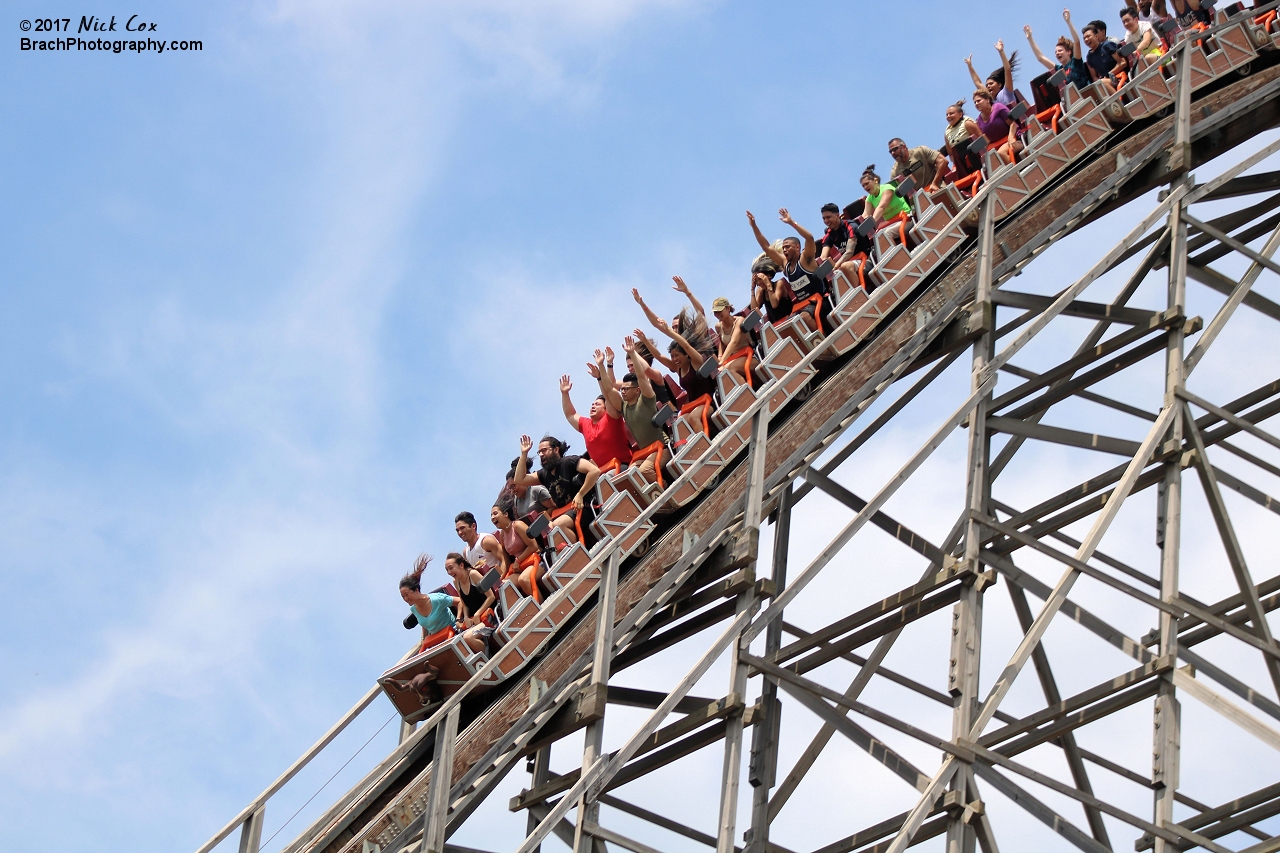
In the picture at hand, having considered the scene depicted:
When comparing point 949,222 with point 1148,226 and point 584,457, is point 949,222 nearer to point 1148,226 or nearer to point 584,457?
point 1148,226

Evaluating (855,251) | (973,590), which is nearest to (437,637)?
(973,590)

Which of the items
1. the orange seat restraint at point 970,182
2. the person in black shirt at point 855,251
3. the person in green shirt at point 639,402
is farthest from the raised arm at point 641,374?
the orange seat restraint at point 970,182

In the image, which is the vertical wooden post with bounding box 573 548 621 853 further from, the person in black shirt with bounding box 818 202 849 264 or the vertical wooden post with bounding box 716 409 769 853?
the person in black shirt with bounding box 818 202 849 264

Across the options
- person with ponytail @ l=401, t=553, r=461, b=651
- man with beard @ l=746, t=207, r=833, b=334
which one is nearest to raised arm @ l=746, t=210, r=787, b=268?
man with beard @ l=746, t=207, r=833, b=334

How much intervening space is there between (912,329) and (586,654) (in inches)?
131

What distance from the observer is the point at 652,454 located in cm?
1175

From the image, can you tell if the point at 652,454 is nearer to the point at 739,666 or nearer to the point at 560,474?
the point at 560,474

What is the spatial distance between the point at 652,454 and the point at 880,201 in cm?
325

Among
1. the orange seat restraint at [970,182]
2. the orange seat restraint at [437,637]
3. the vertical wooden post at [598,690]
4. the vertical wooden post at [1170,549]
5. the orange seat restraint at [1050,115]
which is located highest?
the orange seat restraint at [1050,115]

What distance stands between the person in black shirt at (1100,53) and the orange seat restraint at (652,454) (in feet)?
14.9

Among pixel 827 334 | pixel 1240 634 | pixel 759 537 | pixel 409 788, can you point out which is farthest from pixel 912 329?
pixel 409 788

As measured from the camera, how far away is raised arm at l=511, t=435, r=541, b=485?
12289 millimetres

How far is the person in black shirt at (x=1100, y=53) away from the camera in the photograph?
44.9 feet

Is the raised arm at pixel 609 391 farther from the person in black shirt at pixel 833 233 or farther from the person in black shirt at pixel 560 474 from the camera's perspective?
the person in black shirt at pixel 833 233
